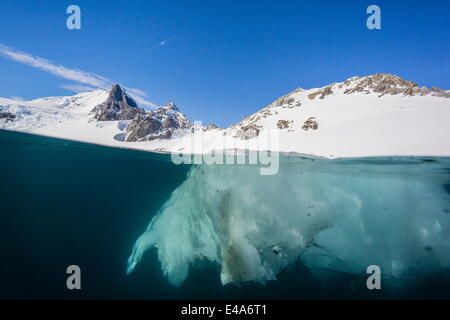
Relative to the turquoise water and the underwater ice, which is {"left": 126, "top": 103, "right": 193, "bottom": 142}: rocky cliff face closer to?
the turquoise water

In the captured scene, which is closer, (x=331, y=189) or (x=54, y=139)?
(x=331, y=189)

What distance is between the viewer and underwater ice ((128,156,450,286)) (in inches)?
379

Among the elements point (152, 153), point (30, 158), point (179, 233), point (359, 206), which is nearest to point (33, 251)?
point (179, 233)

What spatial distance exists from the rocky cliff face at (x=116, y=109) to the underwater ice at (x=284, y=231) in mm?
84344

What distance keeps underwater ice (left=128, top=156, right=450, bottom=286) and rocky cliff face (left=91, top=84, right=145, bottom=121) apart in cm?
8434

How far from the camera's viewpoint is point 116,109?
305 ft

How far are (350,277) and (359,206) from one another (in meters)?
4.90

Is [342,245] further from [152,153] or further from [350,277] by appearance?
[152,153]

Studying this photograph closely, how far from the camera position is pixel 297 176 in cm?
2144

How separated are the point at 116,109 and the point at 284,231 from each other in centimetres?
10438

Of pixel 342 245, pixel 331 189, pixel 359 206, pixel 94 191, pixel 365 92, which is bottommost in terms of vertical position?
pixel 94 191

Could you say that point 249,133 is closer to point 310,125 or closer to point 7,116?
point 310,125

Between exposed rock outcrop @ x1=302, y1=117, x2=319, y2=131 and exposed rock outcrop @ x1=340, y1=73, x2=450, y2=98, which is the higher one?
exposed rock outcrop @ x1=340, y1=73, x2=450, y2=98

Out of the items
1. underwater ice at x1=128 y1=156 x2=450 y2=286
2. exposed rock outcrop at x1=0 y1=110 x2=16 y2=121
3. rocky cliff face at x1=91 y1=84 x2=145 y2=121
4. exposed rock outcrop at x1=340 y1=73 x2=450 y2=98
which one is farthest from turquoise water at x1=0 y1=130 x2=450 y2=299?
rocky cliff face at x1=91 y1=84 x2=145 y2=121
